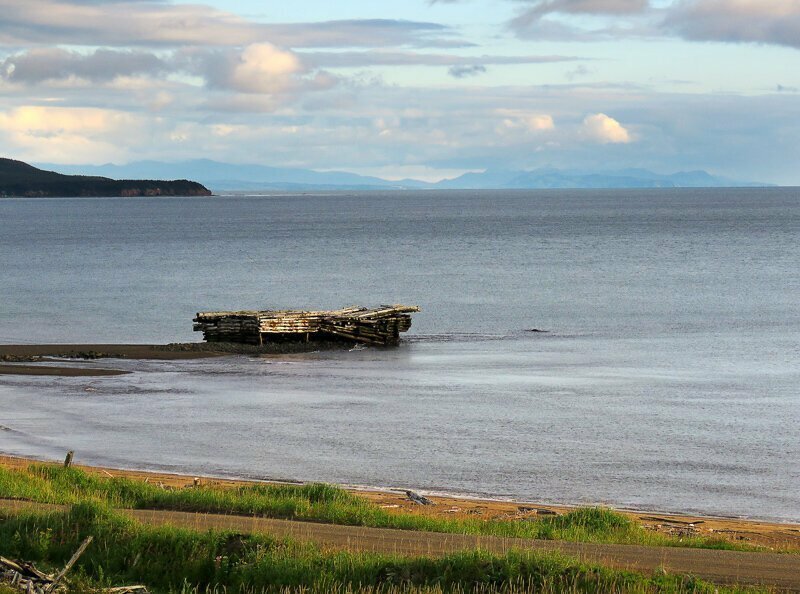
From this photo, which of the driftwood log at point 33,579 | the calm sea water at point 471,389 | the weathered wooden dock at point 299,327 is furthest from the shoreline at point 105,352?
the driftwood log at point 33,579

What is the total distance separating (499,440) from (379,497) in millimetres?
7374

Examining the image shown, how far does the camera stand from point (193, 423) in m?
31.9

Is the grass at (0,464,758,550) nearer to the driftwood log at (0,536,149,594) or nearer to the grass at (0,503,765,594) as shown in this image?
the grass at (0,503,765,594)

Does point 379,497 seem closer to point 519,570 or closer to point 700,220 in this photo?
point 519,570

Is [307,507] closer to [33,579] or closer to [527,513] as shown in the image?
[527,513]

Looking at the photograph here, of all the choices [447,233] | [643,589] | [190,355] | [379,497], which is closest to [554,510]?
[379,497]

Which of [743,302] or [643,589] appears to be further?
[743,302]

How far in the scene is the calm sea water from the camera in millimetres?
26438

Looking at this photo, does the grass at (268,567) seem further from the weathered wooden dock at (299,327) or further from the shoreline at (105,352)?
the weathered wooden dock at (299,327)

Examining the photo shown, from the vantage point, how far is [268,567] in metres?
13.9

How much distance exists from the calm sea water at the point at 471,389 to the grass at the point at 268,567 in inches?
395

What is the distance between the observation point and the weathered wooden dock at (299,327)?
48.2 metres

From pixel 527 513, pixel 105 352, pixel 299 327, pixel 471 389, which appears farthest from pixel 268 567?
pixel 299 327

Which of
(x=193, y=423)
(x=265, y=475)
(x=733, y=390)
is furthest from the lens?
(x=733, y=390)
